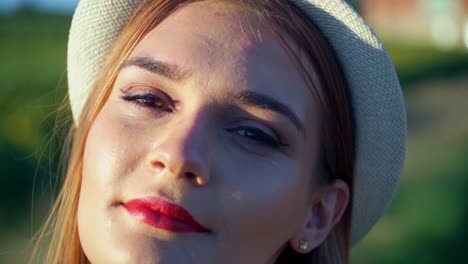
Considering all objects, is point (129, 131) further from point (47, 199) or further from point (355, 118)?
point (47, 199)

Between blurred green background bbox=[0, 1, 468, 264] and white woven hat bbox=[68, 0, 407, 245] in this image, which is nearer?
white woven hat bbox=[68, 0, 407, 245]

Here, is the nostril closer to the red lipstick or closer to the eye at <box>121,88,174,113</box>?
the red lipstick

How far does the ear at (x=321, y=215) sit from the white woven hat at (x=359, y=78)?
0.06 metres

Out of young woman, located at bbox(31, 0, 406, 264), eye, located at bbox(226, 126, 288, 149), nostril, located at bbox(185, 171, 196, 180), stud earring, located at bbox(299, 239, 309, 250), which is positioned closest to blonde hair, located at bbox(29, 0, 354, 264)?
young woman, located at bbox(31, 0, 406, 264)

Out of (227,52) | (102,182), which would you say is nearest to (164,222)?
(102,182)

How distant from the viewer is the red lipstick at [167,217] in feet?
7.52

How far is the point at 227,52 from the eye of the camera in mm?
2500

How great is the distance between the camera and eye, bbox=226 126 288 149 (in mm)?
2469

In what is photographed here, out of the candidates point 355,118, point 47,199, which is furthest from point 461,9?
point 355,118

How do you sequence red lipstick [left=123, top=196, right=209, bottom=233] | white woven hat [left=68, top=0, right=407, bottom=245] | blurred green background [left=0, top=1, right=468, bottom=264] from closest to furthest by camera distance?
red lipstick [left=123, top=196, right=209, bottom=233] < white woven hat [left=68, top=0, right=407, bottom=245] < blurred green background [left=0, top=1, right=468, bottom=264]

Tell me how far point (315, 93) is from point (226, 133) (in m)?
0.35

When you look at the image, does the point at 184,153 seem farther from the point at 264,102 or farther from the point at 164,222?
the point at 264,102

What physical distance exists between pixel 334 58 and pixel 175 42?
0.50 m

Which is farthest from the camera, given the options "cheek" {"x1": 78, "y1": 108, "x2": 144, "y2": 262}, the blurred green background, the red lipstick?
the blurred green background
